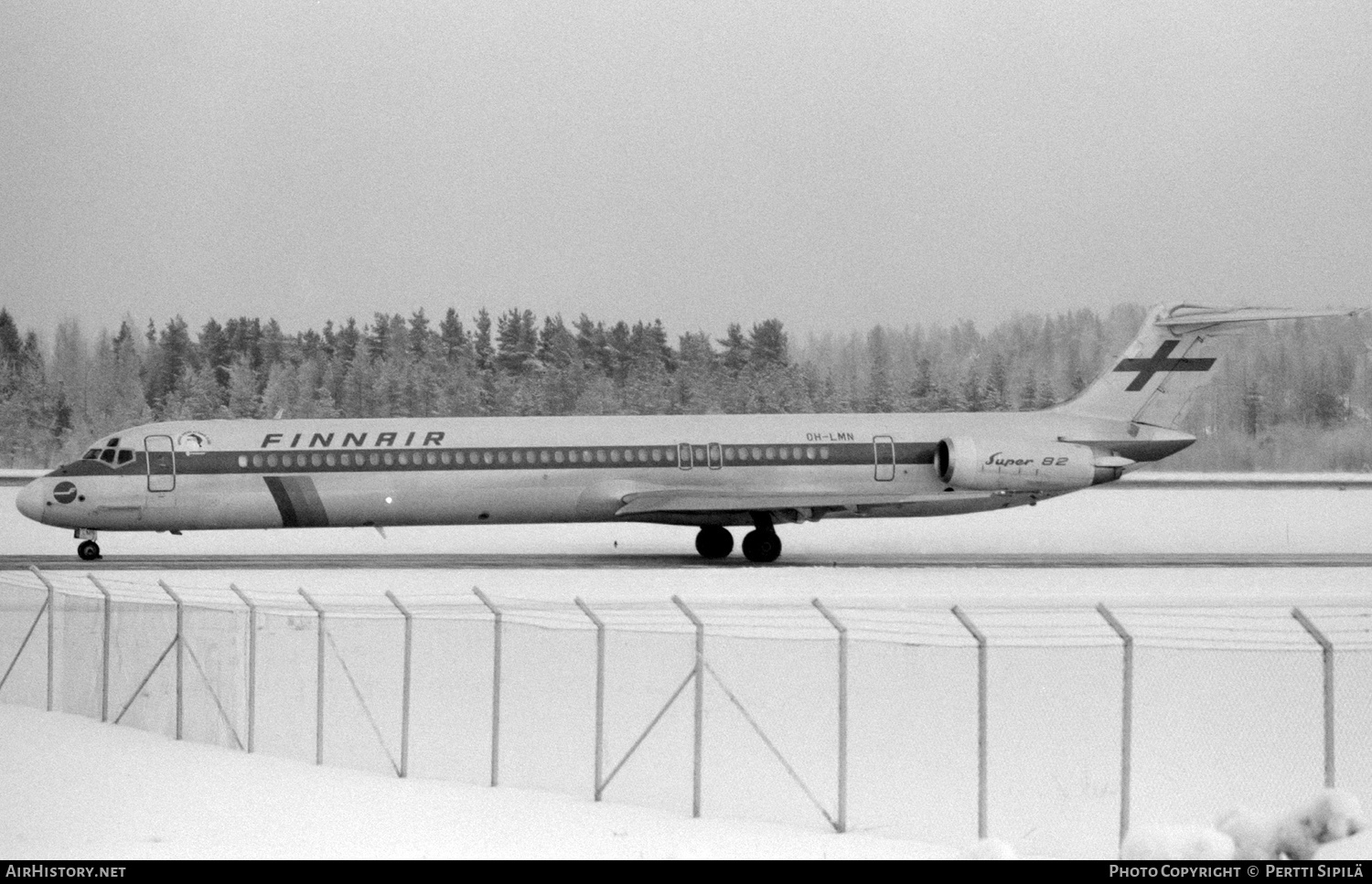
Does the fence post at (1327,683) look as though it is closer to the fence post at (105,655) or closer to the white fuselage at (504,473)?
the fence post at (105,655)

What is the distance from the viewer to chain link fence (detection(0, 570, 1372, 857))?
49.5ft

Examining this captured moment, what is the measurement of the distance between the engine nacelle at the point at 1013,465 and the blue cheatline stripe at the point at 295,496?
10.9 meters

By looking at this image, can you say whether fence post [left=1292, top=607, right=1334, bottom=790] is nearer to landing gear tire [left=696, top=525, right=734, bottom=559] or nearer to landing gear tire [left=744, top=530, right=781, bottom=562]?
landing gear tire [left=744, top=530, right=781, bottom=562]

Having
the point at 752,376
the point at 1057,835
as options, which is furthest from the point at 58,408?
the point at 1057,835

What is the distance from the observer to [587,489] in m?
29.8

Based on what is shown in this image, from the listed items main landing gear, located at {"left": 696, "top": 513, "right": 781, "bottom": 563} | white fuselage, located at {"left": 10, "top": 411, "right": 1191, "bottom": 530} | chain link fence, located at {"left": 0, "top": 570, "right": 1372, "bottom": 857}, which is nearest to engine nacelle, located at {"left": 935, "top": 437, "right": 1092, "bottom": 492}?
white fuselage, located at {"left": 10, "top": 411, "right": 1191, "bottom": 530}

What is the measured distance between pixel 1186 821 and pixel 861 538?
24.9 metres

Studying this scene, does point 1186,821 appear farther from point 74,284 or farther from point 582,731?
point 74,284

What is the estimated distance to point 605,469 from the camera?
29859mm

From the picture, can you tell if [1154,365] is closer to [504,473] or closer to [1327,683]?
[504,473]

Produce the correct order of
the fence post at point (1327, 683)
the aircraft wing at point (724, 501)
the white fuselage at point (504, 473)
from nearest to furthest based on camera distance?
the fence post at point (1327, 683) < the white fuselage at point (504, 473) < the aircraft wing at point (724, 501)

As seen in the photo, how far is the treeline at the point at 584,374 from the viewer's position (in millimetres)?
68312

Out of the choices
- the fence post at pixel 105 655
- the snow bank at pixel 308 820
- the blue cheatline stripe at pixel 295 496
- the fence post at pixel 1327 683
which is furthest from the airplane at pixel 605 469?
the fence post at pixel 1327 683

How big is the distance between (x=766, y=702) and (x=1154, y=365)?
52.9ft
